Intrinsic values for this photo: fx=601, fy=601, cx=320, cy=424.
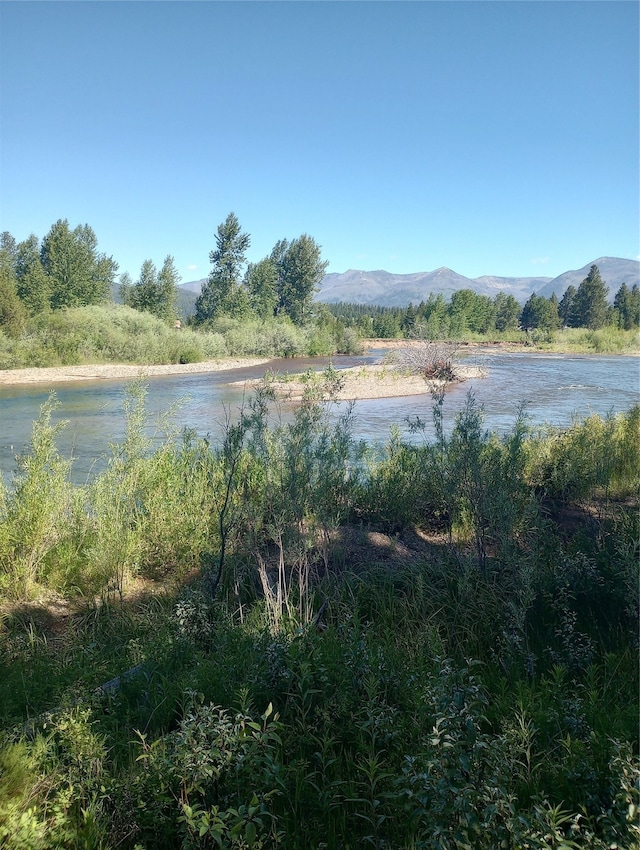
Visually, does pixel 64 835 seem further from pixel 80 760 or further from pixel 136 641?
pixel 136 641

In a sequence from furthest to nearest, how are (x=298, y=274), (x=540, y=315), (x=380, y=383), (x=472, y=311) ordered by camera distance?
1. (x=472, y=311)
2. (x=540, y=315)
3. (x=298, y=274)
4. (x=380, y=383)

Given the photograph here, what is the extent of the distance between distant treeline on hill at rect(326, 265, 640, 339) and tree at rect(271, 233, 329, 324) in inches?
489

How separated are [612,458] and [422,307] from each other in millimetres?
81817

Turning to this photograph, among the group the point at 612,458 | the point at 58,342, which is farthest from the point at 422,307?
the point at 612,458

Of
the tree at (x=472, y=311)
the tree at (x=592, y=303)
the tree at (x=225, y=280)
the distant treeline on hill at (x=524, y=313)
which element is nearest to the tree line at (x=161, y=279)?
the tree at (x=225, y=280)

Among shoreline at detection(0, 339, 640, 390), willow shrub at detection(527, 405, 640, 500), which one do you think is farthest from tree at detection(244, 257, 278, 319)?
willow shrub at detection(527, 405, 640, 500)

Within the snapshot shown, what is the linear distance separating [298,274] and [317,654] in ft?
200

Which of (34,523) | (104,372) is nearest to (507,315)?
(104,372)

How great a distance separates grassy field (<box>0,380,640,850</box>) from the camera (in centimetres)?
174

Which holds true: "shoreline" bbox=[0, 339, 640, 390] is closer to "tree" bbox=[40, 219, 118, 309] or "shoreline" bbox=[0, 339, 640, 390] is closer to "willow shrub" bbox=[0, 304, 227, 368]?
"willow shrub" bbox=[0, 304, 227, 368]

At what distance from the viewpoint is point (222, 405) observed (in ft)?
50.4

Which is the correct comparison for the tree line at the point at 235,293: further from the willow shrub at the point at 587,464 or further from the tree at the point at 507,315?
the willow shrub at the point at 587,464

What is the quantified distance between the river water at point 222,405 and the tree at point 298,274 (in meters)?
31.8

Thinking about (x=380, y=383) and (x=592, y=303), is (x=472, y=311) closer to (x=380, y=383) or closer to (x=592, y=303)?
(x=592, y=303)
